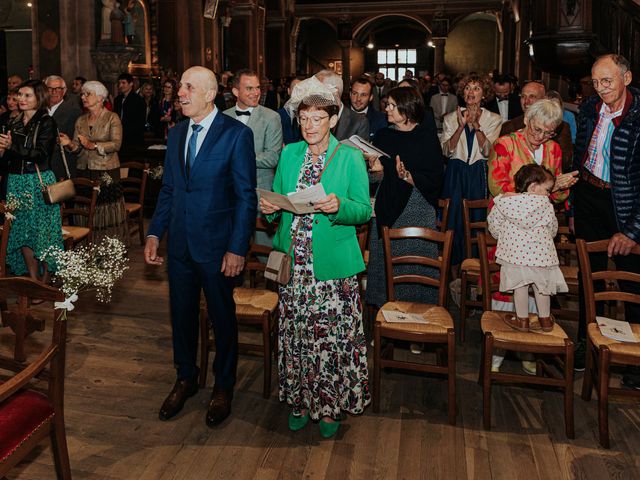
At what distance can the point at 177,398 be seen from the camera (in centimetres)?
355

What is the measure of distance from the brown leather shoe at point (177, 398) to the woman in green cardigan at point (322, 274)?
0.60 metres

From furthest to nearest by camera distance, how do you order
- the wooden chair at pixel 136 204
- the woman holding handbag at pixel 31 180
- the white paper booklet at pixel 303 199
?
the wooden chair at pixel 136 204 → the woman holding handbag at pixel 31 180 → the white paper booklet at pixel 303 199

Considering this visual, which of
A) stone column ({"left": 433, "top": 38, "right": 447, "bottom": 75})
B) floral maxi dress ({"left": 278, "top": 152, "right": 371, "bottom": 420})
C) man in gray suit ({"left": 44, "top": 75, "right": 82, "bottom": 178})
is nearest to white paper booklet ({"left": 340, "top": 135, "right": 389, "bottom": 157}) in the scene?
floral maxi dress ({"left": 278, "top": 152, "right": 371, "bottom": 420})

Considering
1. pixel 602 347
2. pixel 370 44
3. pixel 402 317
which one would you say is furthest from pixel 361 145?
pixel 370 44

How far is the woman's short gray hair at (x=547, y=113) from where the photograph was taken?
3.78m

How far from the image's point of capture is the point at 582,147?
3949mm

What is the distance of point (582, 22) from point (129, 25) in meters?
9.18

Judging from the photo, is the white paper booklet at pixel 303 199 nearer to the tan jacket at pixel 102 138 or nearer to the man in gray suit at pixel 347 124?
the man in gray suit at pixel 347 124

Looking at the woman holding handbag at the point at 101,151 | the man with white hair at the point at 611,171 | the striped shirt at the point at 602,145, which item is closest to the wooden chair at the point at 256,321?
the man with white hair at the point at 611,171

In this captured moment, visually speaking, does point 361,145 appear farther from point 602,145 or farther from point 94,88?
point 94,88

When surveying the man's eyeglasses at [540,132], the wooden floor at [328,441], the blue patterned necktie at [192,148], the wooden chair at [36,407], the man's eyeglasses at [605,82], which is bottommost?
the wooden floor at [328,441]

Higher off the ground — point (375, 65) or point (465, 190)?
point (375, 65)

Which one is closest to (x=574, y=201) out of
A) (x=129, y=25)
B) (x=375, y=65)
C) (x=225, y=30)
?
(x=129, y=25)

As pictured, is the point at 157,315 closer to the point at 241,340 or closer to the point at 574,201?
the point at 241,340
